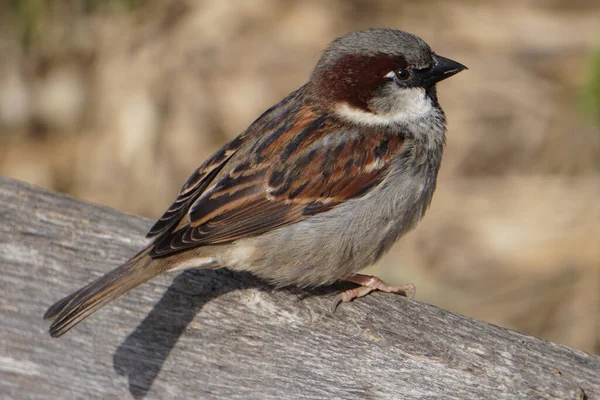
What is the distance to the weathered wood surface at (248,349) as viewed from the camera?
5.58 ft

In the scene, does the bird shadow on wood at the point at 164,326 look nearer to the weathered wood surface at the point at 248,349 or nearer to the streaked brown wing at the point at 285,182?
the weathered wood surface at the point at 248,349

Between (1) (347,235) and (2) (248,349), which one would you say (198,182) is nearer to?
(1) (347,235)

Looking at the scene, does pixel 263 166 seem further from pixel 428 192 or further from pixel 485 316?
pixel 485 316

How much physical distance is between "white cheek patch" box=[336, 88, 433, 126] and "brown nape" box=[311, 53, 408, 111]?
2 centimetres

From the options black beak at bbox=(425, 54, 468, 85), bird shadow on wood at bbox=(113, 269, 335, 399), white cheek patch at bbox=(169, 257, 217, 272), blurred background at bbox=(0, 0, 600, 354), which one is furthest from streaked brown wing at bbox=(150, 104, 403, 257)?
blurred background at bbox=(0, 0, 600, 354)

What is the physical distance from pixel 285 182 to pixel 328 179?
12 centimetres

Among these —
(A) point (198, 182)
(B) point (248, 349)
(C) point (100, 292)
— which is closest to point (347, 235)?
(A) point (198, 182)

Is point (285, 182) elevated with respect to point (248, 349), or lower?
elevated

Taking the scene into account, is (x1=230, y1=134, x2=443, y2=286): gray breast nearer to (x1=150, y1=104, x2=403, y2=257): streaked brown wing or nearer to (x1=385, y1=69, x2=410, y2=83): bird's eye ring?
(x1=150, y1=104, x2=403, y2=257): streaked brown wing

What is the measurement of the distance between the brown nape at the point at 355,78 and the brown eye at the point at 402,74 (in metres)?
0.01

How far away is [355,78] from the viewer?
2547 mm

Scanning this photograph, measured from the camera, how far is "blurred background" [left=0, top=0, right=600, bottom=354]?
3.79 metres

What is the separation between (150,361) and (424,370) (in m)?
0.54

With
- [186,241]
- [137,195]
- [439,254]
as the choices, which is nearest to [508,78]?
[439,254]
